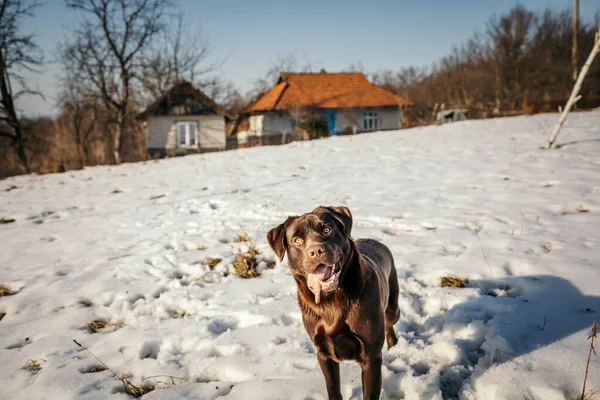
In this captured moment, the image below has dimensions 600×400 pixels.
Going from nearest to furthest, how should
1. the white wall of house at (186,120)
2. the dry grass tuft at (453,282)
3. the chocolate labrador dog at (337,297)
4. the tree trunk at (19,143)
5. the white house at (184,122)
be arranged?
1. the chocolate labrador dog at (337,297)
2. the dry grass tuft at (453,282)
3. the tree trunk at (19,143)
4. the white house at (184,122)
5. the white wall of house at (186,120)

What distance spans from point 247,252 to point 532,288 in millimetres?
3180

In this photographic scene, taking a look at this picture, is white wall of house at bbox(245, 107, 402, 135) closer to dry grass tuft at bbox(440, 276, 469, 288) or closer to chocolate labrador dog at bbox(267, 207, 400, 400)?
dry grass tuft at bbox(440, 276, 469, 288)

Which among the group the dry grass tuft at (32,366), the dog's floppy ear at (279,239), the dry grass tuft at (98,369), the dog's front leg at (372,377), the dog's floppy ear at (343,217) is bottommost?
the dry grass tuft at (98,369)

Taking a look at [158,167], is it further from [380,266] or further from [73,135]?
[73,135]

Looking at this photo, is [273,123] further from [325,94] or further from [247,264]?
[247,264]

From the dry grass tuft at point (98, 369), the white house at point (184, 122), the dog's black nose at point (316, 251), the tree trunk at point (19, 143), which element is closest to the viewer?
the dog's black nose at point (316, 251)

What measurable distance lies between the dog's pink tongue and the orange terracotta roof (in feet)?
99.9

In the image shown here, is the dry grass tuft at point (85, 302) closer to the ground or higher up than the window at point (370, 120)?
closer to the ground

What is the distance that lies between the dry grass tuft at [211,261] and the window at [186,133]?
3030 centimetres

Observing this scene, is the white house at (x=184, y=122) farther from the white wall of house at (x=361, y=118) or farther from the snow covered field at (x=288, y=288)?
the snow covered field at (x=288, y=288)

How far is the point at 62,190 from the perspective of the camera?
392 inches

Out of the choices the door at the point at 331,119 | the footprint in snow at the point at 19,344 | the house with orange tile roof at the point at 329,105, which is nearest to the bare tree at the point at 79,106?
the house with orange tile roof at the point at 329,105

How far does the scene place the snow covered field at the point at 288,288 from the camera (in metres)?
2.49

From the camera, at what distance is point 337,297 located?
210cm
